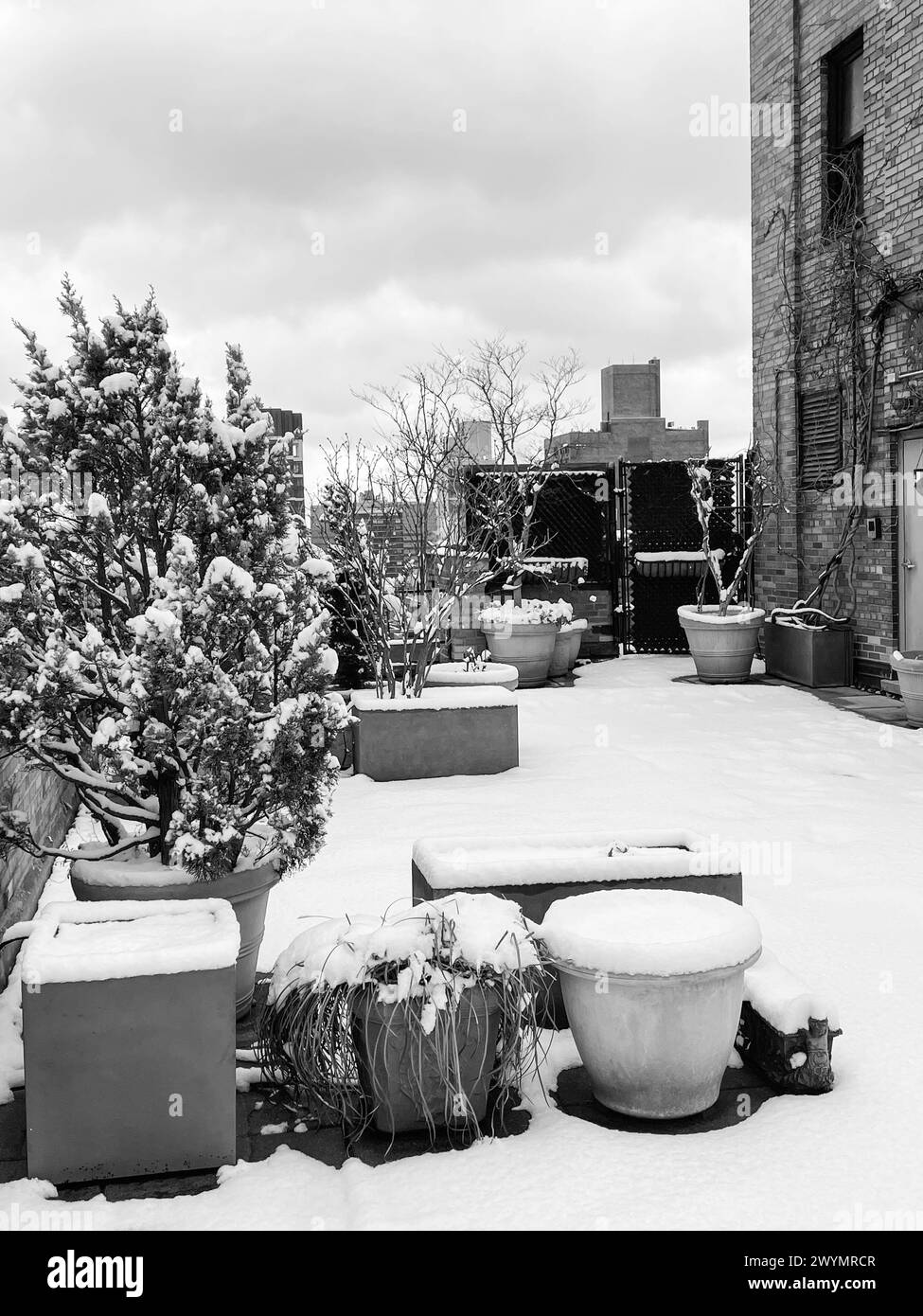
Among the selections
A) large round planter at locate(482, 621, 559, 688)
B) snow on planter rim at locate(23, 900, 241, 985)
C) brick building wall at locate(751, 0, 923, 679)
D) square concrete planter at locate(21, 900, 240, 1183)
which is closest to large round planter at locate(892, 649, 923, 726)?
brick building wall at locate(751, 0, 923, 679)

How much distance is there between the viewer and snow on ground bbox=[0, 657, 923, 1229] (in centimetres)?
267

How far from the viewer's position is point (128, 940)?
2.99m

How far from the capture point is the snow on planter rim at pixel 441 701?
7.60 m

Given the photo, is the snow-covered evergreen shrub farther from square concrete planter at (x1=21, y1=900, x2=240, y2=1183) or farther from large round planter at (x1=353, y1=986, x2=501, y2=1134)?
large round planter at (x1=353, y1=986, x2=501, y2=1134)

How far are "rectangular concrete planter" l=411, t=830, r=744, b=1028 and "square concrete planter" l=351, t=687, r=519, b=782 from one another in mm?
3607

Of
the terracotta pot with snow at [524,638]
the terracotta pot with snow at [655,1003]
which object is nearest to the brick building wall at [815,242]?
the terracotta pot with snow at [524,638]

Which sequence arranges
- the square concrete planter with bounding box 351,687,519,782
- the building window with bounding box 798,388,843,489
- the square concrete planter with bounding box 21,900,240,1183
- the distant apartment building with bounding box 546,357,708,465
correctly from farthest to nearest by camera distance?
the distant apartment building with bounding box 546,357,708,465 → the building window with bounding box 798,388,843,489 → the square concrete planter with bounding box 351,687,519,782 → the square concrete planter with bounding box 21,900,240,1183

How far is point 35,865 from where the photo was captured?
491 centimetres

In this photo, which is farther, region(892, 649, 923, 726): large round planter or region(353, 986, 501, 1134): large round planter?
region(892, 649, 923, 726): large round planter

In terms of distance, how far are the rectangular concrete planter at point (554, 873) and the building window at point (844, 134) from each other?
9.03m
